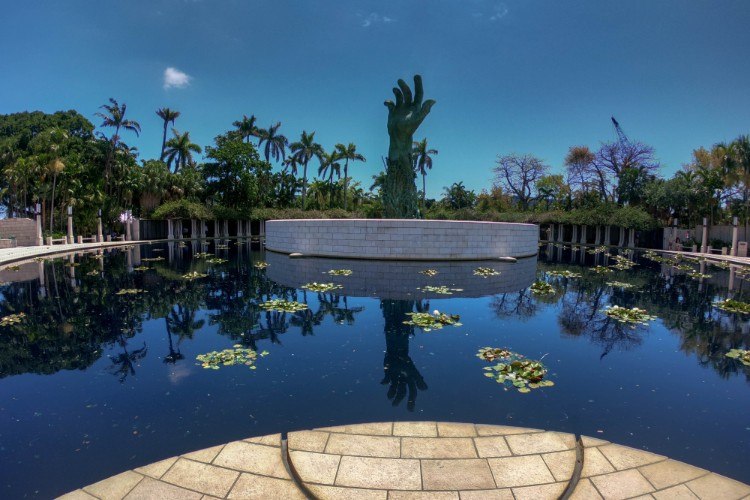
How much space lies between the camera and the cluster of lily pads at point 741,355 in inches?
275

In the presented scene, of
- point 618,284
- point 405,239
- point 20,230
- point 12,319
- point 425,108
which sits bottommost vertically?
point 12,319

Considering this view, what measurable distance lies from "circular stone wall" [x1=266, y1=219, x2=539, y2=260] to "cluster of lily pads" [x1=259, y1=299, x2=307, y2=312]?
9.60 metres

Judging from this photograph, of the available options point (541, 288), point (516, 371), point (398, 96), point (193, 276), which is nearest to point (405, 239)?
point (541, 288)

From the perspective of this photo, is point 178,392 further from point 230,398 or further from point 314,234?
point 314,234

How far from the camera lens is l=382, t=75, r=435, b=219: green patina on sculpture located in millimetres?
21859

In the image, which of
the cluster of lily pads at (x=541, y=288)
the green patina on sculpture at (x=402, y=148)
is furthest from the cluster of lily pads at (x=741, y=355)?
the green patina on sculpture at (x=402, y=148)

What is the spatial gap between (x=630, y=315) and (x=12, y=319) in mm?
14156

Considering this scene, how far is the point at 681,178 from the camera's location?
122 feet

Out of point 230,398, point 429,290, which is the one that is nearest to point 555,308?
point 429,290

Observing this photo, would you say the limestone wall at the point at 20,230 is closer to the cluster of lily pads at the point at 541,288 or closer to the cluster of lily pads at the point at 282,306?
the cluster of lily pads at the point at 282,306

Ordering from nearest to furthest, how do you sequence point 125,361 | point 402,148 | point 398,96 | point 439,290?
point 125,361 → point 439,290 → point 398,96 → point 402,148

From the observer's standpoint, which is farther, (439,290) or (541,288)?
(541,288)

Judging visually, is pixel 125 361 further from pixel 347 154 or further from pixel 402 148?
pixel 347 154

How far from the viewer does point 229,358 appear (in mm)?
6613
